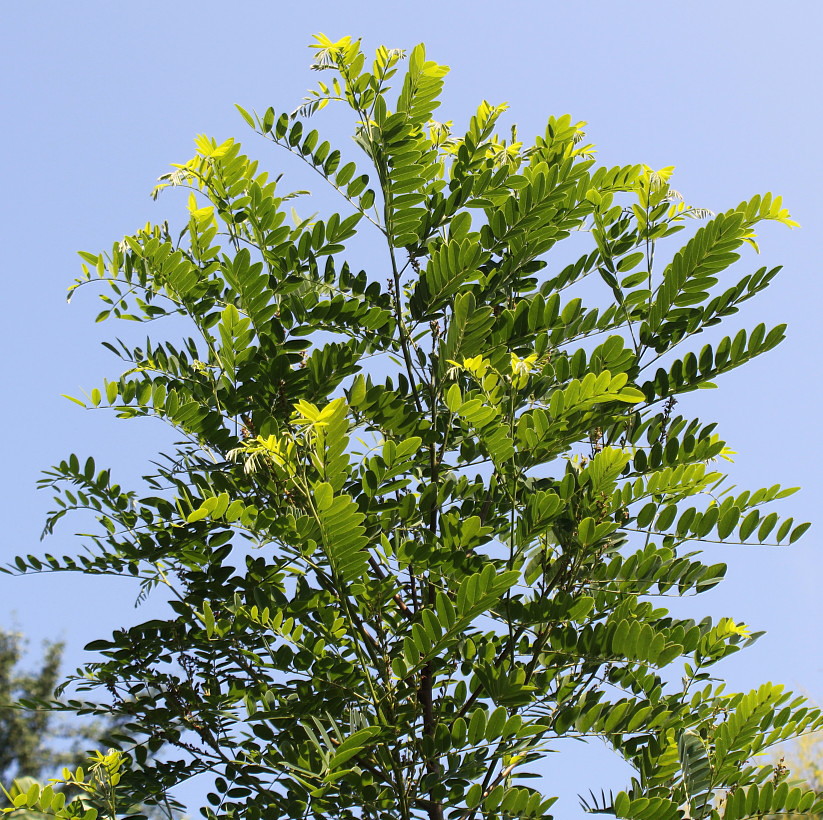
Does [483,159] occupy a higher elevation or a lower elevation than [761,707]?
higher

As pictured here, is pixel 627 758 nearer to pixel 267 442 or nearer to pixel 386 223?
pixel 267 442

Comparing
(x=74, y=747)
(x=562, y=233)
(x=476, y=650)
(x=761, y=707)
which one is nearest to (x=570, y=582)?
(x=476, y=650)

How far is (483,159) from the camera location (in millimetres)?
3119

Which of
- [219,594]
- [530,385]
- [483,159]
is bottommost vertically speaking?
[219,594]

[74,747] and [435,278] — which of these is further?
[74,747]

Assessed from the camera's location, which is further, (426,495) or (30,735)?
(30,735)

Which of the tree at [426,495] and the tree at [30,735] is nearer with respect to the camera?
the tree at [426,495]

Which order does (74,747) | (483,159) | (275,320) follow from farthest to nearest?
(74,747), (483,159), (275,320)

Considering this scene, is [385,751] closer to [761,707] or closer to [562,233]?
[761,707]

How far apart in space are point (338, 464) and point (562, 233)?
130 cm

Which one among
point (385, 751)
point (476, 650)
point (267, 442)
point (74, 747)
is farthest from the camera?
point (74, 747)

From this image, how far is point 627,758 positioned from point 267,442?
1413 millimetres

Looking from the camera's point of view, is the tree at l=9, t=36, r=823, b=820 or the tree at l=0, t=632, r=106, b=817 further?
the tree at l=0, t=632, r=106, b=817

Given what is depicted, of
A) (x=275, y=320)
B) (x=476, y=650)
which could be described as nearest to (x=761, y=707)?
(x=476, y=650)
